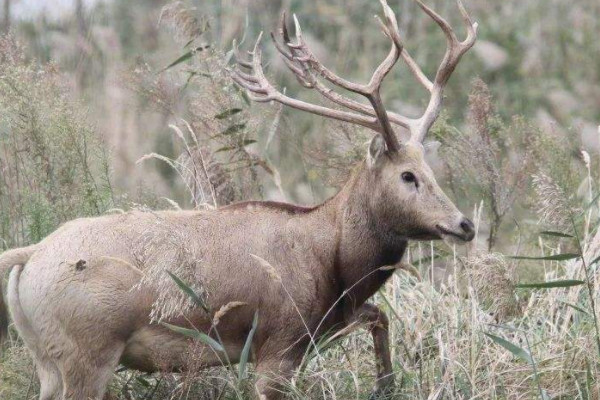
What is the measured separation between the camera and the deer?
235 inches

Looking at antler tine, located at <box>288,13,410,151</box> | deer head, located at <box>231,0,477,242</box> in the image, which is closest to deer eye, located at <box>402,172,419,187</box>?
deer head, located at <box>231,0,477,242</box>

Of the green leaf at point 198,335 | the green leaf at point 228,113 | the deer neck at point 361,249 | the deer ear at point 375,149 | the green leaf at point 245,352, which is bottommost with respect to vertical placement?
the green leaf at point 245,352

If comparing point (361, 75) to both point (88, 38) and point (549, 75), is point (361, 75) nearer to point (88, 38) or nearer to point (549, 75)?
point (549, 75)

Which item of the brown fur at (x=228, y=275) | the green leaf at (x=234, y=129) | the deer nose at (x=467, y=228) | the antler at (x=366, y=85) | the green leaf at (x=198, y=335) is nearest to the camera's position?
the green leaf at (x=198, y=335)

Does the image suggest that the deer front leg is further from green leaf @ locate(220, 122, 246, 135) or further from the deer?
green leaf @ locate(220, 122, 246, 135)

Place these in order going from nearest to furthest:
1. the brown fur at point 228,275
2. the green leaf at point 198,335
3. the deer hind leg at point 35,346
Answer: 1. the green leaf at point 198,335
2. the brown fur at point 228,275
3. the deer hind leg at point 35,346

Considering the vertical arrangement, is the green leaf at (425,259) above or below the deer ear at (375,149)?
below

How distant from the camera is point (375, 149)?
6539 mm

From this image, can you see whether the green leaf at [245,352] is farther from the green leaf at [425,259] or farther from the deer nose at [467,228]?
the green leaf at [425,259]

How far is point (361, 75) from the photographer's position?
12234mm

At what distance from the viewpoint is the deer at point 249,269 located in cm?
597

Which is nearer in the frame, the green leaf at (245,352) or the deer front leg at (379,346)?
the green leaf at (245,352)

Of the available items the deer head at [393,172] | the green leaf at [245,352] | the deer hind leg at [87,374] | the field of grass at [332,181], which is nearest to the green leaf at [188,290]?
the green leaf at [245,352]

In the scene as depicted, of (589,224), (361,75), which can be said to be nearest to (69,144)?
(589,224)
